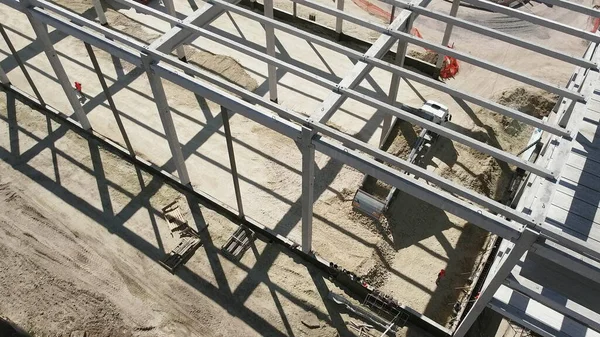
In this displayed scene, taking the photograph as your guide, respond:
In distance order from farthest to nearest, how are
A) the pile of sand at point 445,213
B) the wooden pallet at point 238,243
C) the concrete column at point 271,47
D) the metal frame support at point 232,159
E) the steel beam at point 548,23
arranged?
the concrete column at point 271,47, the wooden pallet at point 238,243, the pile of sand at point 445,213, the steel beam at point 548,23, the metal frame support at point 232,159

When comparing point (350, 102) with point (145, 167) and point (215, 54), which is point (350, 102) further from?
point (145, 167)

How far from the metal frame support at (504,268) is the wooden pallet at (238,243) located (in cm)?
703

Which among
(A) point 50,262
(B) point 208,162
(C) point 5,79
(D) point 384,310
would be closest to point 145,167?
(B) point 208,162

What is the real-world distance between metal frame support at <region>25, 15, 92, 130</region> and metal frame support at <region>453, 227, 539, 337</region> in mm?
15458

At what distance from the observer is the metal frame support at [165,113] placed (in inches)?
509

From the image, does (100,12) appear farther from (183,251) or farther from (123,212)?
(183,251)

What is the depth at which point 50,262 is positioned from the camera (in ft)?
47.9

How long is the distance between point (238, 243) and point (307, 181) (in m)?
4.16

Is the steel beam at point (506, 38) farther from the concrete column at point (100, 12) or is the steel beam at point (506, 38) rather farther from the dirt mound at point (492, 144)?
the concrete column at point (100, 12)

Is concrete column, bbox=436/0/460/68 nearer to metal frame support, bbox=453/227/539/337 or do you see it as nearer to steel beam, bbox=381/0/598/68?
steel beam, bbox=381/0/598/68

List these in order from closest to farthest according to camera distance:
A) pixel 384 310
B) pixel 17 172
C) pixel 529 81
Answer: pixel 529 81 → pixel 384 310 → pixel 17 172

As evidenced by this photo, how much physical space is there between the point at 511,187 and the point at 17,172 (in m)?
18.4

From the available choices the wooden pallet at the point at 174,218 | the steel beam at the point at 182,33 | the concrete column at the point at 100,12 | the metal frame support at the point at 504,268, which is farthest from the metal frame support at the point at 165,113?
the concrete column at the point at 100,12

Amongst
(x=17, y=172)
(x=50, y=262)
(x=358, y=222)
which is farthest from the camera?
(x=17, y=172)
